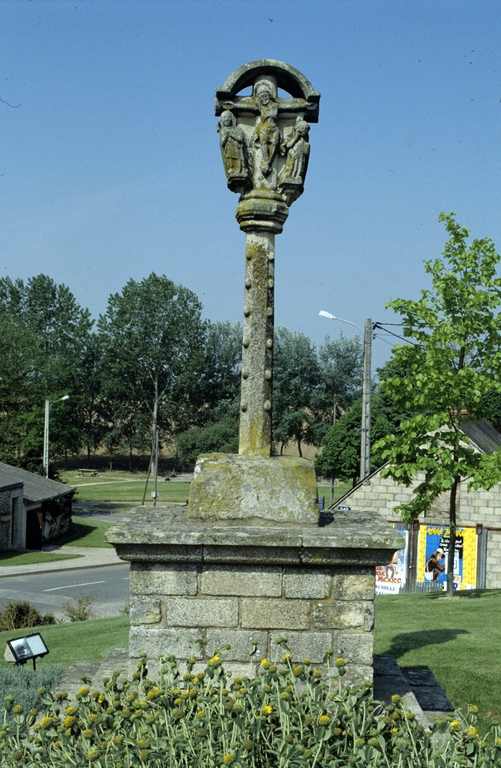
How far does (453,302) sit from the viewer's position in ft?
44.0

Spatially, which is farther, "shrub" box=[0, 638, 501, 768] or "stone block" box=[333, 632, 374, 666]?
"stone block" box=[333, 632, 374, 666]

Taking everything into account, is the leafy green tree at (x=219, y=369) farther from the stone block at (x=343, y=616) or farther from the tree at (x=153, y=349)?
the stone block at (x=343, y=616)

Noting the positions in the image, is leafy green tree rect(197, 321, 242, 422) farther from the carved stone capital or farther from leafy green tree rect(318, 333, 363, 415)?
the carved stone capital

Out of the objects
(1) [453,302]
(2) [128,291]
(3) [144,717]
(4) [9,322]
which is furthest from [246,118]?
(2) [128,291]

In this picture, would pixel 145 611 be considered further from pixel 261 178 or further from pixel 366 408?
pixel 366 408

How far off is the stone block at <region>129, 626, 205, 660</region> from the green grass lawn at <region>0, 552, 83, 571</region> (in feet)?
73.4

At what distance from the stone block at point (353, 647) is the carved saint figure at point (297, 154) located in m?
3.06

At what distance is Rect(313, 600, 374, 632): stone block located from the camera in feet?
16.1

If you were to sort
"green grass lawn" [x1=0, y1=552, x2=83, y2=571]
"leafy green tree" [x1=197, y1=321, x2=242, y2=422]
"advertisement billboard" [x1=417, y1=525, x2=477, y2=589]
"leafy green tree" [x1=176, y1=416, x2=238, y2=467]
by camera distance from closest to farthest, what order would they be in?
"advertisement billboard" [x1=417, y1=525, x2=477, y2=589] → "green grass lawn" [x1=0, y1=552, x2=83, y2=571] → "leafy green tree" [x1=176, y1=416, x2=238, y2=467] → "leafy green tree" [x1=197, y1=321, x2=242, y2=422]

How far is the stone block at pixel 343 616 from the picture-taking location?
16.1 ft

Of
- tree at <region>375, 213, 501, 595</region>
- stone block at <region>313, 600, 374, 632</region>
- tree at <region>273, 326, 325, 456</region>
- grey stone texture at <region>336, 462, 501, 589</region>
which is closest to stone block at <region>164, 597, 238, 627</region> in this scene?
stone block at <region>313, 600, 374, 632</region>

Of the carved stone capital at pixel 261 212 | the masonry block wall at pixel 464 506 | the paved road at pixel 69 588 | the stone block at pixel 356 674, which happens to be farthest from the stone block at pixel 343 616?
the paved road at pixel 69 588

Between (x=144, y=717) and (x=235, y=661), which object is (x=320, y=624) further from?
(x=144, y=717)

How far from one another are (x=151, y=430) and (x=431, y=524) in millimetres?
50422
